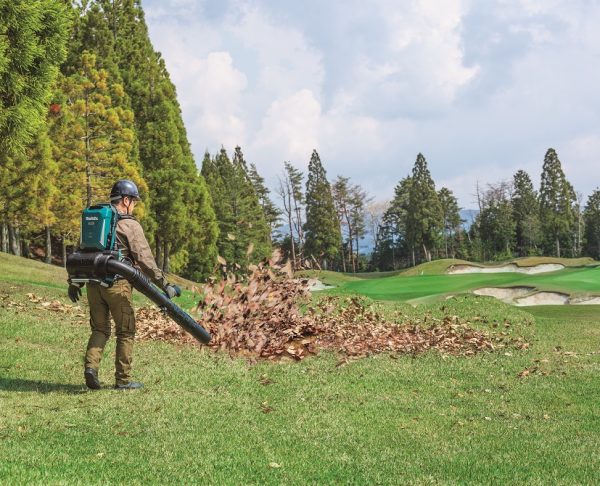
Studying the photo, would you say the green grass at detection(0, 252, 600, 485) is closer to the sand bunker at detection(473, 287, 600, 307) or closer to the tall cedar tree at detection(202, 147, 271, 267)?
the sand bunker at detection(473, 287, 600, 307)

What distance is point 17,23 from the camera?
578 inches

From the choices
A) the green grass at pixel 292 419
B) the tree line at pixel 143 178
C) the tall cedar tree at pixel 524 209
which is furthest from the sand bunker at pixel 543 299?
the tall cedar tree at pixel 524 209

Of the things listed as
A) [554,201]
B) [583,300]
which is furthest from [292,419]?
[554,201]

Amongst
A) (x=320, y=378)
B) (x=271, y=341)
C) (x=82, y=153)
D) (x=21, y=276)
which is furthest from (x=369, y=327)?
(x=82, y=153)

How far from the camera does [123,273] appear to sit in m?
7.02

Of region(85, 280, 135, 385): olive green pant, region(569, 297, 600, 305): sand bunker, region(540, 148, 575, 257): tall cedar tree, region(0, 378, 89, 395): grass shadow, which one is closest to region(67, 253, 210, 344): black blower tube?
region(85, 280, 135, 385): olive green pant

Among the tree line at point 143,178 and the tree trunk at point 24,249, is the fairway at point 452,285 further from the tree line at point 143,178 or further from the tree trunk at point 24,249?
the tree trunk at point 24,249

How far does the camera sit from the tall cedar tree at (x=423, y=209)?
7306cm

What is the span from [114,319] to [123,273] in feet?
4.08

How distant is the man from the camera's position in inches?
295

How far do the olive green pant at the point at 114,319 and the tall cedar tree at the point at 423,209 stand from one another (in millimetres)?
66654

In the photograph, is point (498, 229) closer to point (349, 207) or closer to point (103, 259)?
point (349, 207)

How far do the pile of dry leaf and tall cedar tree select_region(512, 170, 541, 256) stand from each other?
69744 millimetres

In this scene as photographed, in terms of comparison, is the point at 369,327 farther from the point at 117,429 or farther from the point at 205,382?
the point at 117,429
